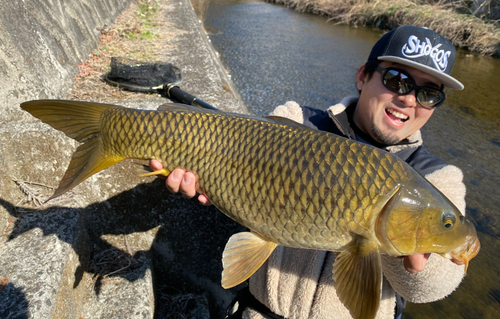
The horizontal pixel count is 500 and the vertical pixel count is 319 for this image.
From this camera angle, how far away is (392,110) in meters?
1.88

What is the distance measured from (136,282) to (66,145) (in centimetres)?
85

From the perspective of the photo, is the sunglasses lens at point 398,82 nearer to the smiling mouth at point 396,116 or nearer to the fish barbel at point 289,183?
the smiling mouth at point 396,116

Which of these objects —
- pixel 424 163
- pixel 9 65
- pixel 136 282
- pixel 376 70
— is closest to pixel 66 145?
pixel 9 65

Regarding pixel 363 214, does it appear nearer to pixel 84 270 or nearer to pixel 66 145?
pixel 84 270

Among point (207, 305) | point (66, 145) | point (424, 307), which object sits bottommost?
point (424, 307)

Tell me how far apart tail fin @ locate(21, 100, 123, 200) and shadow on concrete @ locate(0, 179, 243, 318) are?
41cm

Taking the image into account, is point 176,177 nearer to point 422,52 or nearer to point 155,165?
point 155,165

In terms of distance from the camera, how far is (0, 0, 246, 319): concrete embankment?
1495 millimetres

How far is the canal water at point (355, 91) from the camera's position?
3.12 metres

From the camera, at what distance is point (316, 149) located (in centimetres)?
129

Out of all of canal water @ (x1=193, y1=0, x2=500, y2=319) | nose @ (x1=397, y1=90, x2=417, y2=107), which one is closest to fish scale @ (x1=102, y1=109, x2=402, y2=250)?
nose @ (x1=397, y1=90, x2=417, y2=107)

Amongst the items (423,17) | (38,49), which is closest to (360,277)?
(38,49)

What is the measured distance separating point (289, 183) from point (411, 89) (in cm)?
103

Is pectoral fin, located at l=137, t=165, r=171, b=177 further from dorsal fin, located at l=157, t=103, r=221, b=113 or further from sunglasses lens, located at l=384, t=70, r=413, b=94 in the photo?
sunglasses lens, located at l=384, t=70, r=413, b=94
